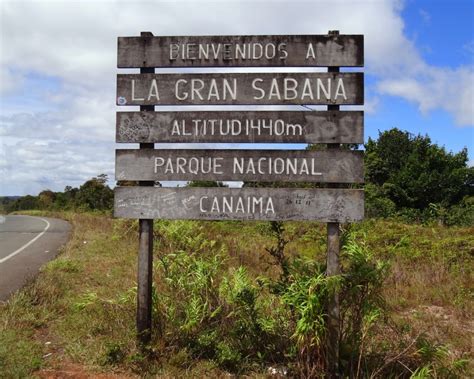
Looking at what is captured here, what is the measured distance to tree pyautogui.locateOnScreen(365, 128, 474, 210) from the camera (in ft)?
124

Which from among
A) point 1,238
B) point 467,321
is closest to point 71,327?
point 467,321

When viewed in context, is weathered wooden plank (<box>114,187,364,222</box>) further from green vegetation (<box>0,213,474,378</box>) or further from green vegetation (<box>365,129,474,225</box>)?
green vegetation (<box>365,129,474,225</box>)

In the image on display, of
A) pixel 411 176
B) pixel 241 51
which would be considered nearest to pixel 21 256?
pixel 241 51

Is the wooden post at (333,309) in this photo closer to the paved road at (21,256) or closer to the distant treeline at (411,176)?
the paved road at (21,256)

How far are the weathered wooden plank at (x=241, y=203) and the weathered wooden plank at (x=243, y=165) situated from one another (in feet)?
0.41

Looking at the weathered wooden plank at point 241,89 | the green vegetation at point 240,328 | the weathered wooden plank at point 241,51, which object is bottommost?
the green vegetation at point 240,328

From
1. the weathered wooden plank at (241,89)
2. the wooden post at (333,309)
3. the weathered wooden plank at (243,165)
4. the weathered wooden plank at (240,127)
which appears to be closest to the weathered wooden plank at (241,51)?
the weathered wooden plank at (241,89)

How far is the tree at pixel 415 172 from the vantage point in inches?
1492

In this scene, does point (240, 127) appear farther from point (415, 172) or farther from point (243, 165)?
point (415, 172)

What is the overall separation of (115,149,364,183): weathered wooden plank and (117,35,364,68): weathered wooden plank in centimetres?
88

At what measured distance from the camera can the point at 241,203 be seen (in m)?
4.70

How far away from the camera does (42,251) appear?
1302 centimetres

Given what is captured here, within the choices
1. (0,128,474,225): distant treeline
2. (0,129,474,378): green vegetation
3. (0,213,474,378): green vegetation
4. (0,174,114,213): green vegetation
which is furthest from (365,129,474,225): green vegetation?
(0,213,474,378): green vegetation

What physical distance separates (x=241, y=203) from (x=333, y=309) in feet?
4.31
